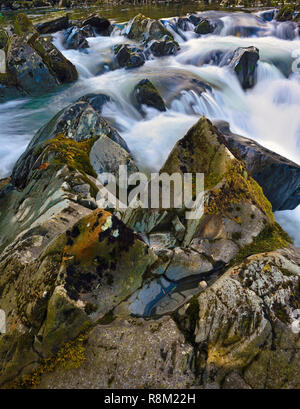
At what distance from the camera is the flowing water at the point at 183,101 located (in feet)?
44.5

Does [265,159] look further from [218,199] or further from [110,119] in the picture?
[110,119]

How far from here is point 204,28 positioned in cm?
3058

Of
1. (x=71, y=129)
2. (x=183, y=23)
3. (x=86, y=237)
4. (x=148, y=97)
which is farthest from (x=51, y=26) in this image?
(x=86, y=237)

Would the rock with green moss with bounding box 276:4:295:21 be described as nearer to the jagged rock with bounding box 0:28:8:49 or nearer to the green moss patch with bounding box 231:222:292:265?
the jagged rock with bounding box 0:28:8:49

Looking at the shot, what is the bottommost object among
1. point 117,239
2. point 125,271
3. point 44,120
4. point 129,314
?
point 44,120

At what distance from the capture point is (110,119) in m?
14.3

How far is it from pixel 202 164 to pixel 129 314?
11.8ft

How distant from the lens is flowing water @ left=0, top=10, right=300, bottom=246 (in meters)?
13.6

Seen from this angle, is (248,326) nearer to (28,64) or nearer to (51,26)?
(28,64)

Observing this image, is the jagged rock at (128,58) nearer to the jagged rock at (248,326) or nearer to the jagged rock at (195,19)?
the jagged rock at (195,19)

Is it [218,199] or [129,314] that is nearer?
[129,314]

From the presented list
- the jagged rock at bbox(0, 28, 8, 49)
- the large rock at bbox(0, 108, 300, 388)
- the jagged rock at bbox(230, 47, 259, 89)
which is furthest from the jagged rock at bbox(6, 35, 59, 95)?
the large rock at bbox(0, 108, 300, 388)

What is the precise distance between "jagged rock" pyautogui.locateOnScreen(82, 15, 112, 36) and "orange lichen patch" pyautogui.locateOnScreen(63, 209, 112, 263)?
33.1m
